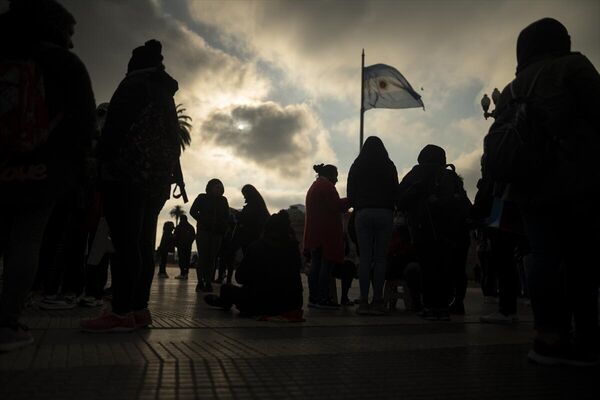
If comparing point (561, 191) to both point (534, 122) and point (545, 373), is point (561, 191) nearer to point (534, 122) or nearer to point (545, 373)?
point (534, 122)

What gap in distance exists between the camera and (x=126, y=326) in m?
4.16

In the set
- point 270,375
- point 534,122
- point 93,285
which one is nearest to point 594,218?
point 534,122

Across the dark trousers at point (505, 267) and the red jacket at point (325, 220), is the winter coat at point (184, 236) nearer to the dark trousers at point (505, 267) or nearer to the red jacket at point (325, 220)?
the red jacket at point (325, 220)

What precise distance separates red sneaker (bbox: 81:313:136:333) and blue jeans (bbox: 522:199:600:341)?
9.33 ft

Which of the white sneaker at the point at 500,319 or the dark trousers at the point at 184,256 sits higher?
the dark trousers at the point at 184,256

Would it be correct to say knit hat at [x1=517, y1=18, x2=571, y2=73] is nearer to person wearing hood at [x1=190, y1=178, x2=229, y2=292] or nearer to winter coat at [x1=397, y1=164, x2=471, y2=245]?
winter coat at [x1=397, y1=164, x2=471, y2=245]

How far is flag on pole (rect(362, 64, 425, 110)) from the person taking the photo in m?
20.2

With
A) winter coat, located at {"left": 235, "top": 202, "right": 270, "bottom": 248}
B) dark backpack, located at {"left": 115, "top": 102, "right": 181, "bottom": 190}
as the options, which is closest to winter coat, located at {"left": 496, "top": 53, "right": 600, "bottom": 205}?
dark backpack, located at {"left": 115, "top": 102, "right": 181, "bottom": 190}

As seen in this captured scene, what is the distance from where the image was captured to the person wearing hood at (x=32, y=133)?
315cm

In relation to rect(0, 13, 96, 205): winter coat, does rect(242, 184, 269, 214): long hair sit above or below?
above

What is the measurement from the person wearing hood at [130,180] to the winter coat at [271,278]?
5.22 ft

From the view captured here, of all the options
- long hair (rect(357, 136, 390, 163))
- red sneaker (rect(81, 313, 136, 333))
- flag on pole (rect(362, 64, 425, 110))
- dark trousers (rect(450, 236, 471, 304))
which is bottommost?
red sneaker (rect(81, 313, 136, 333))

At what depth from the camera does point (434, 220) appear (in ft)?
20.4

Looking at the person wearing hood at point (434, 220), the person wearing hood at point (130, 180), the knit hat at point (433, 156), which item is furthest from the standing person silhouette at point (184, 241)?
the person wearing hood at point (130, 180)
